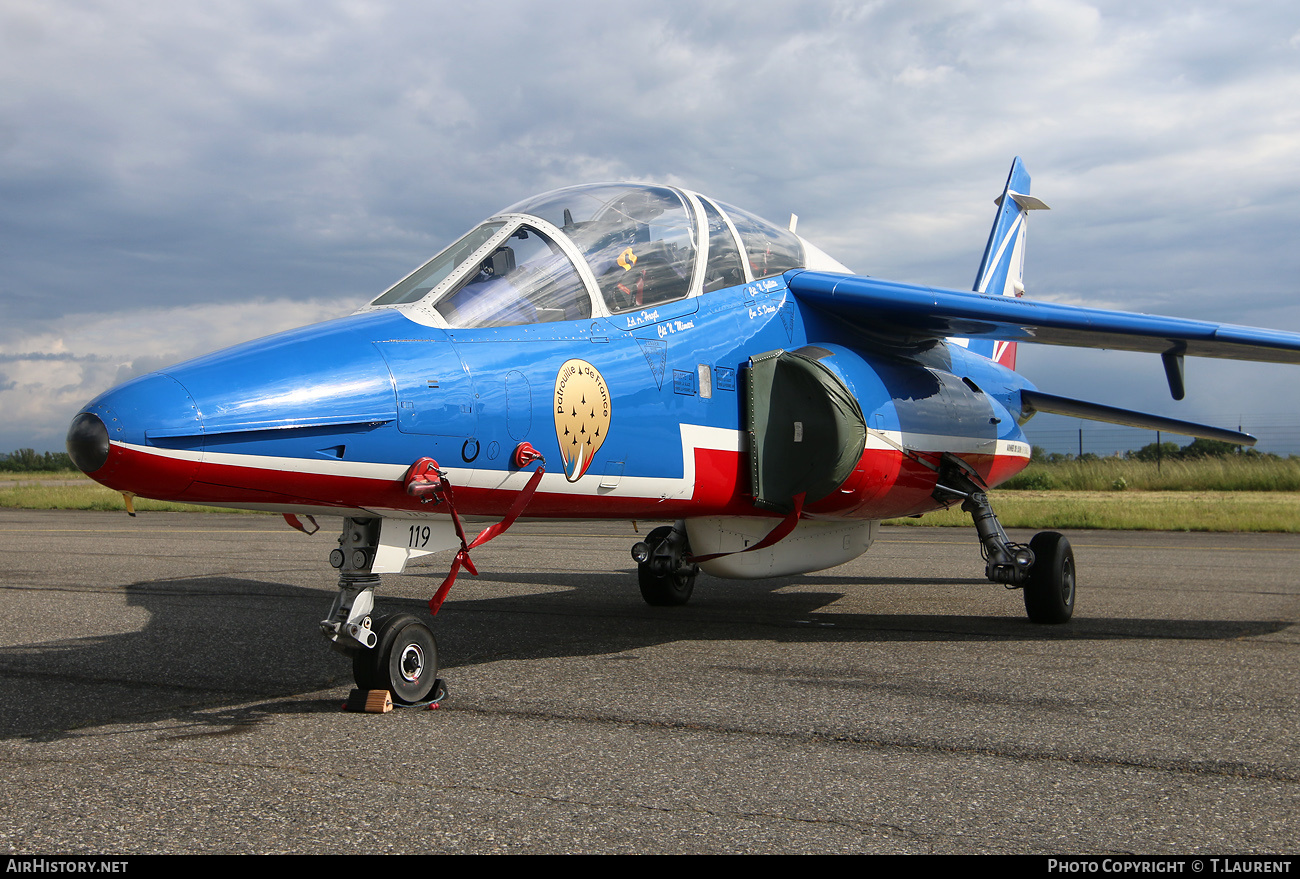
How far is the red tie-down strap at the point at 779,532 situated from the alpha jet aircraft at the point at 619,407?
23 mm

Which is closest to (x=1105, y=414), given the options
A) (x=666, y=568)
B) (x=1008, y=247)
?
(x=1008, y=247)

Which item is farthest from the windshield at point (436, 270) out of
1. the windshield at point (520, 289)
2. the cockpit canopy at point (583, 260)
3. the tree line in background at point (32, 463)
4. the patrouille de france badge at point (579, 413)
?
the tree line in background at point (32, 463)

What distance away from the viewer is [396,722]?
177 inches

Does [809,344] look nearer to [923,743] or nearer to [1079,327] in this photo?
[1079,327]

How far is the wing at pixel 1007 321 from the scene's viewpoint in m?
7.26

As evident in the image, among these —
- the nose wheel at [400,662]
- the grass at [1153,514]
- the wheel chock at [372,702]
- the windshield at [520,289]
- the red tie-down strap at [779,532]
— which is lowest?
the grass at [1153,514]

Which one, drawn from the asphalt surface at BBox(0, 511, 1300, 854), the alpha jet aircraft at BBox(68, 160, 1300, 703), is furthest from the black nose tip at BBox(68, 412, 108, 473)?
the asphalt surface at BBox(0, 511, 1300, 854)

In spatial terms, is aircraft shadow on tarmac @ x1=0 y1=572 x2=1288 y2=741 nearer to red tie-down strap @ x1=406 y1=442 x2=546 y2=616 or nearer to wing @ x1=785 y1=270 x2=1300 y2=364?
red tie-down strap @ x1=406 y1=442 x2=546 y2=616

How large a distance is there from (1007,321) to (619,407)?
12.1 ft

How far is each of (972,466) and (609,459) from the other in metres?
4.37

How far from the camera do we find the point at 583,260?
5.68m

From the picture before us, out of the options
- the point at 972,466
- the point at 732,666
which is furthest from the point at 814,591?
the point at 732,666

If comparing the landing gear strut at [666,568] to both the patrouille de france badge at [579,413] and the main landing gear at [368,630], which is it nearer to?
the patrouille de france badge at [579,413]

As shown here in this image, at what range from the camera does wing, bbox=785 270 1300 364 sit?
23.8ft
